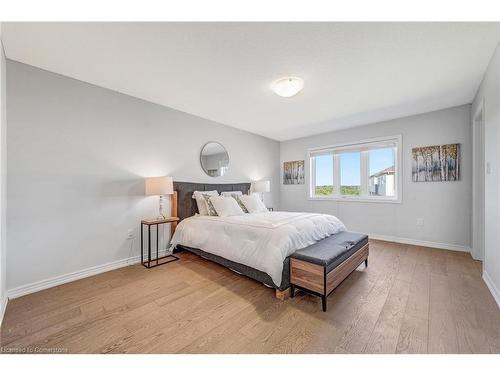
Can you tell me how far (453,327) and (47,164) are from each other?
3.98 metres

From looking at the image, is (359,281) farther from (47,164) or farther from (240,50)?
(47,164)

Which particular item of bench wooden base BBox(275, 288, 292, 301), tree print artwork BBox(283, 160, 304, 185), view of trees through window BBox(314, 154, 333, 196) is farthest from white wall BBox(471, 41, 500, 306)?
tree print artwork BBox(283, 160, 304, 185)

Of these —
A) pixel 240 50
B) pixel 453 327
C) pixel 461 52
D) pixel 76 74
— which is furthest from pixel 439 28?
pixel 76 74

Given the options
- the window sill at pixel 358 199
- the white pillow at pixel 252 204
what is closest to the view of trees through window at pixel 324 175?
the window sill at pixel 358 199

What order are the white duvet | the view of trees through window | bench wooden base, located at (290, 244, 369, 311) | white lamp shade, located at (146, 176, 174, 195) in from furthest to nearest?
the view of trees through window < white lamp shade, located at (146, 176, 174, 195) < the white duvet < bench wooden base, located at (290, 244, 369, 311)

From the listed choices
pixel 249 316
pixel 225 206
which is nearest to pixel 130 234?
pixel 225 206

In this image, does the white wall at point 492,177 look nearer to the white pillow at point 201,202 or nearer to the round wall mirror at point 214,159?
the white pillow at point 201,202

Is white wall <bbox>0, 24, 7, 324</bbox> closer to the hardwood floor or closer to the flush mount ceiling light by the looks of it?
the hardwood floor

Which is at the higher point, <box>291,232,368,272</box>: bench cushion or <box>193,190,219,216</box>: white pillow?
<box>193,190,219,216</box>: white pillow

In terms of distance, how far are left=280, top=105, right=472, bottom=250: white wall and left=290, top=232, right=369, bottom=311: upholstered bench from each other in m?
2.13

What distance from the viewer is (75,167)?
2.36 metres

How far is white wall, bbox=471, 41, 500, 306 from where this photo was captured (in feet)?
6.10

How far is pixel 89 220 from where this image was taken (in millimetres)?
2465

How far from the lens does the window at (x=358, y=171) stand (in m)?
3.89
